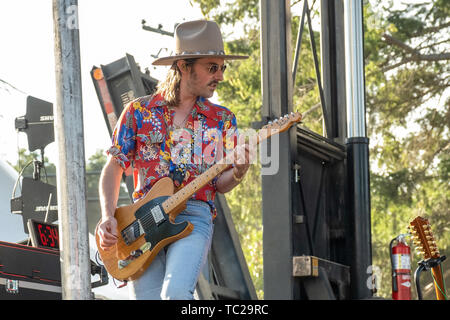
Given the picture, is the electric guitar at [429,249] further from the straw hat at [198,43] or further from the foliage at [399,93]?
the foliage at [399,93]

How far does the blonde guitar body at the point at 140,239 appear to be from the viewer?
3.48 m

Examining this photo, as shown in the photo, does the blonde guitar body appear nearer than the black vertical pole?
Yes

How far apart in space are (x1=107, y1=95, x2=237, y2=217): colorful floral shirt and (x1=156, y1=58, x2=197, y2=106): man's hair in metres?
0.07

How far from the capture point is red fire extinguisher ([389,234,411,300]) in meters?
4.56

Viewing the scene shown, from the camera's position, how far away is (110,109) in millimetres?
6742

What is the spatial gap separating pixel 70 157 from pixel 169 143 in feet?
2.24

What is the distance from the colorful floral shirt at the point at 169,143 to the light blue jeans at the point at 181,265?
0.35 ft

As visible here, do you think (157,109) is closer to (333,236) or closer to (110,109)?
(333,236)

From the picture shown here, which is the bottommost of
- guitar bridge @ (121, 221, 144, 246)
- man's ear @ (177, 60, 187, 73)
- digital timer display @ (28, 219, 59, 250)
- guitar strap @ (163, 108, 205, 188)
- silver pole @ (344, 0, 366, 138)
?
guitar bridge @ (121, 221, 144, 246)

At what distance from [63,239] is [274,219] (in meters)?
2.05

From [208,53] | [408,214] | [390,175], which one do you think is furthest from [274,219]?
[408,214]

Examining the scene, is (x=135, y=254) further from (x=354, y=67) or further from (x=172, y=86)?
(x=354, y=67)

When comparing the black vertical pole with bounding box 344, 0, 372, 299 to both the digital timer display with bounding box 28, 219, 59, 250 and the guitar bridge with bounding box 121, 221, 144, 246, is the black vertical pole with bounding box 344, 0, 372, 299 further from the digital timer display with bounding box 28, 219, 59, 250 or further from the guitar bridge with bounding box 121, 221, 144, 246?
the guitar bridge with bounding box 121, 221, 144, 246

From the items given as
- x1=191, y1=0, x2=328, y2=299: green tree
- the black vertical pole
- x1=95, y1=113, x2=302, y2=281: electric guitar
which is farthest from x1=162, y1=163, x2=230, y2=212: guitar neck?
x1=191, y1=0, x2=328, y2=299: green tree
